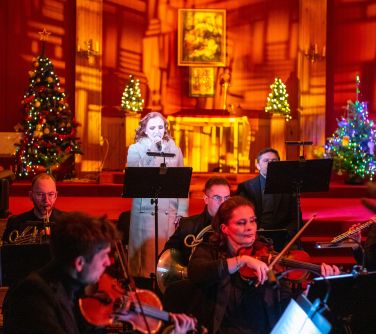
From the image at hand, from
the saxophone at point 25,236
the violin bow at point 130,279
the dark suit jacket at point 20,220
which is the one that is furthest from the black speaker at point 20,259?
the dark suit jacket at point 20,220

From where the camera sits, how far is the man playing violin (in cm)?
256

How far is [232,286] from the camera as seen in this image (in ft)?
12.3

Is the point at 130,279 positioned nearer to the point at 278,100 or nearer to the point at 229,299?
the point at 229,299

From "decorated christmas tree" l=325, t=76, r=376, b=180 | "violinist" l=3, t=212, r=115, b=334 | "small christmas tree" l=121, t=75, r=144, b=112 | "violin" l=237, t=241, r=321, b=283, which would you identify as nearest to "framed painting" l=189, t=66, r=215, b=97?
"small christmas tree" l=121, t=75, r=144, b=112

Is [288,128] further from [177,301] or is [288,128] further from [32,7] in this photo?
[177,301]

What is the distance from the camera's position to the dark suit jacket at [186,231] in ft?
16.2

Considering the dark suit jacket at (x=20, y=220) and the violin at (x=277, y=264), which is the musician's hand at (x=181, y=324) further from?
the dark suit jacket at (x=20, y=220)

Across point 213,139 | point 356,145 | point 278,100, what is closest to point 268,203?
point 356,145

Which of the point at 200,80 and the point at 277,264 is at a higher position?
the point at 200,80

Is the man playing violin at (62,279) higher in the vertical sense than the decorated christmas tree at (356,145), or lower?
lower

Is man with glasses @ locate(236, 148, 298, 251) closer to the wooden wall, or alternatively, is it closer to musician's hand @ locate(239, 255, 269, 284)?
musician's hand @ locate(239, 255, 269, 284)

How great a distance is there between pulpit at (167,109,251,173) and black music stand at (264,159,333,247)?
6022 millimetres

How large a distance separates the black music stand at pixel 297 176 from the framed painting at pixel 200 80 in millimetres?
7212

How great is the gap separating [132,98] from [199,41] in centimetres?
180
